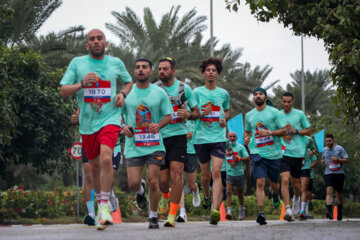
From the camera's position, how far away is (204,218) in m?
21.3

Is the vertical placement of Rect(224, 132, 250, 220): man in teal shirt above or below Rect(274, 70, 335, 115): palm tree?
below

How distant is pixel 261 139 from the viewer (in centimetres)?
1273

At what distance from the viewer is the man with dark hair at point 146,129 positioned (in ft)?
30.2

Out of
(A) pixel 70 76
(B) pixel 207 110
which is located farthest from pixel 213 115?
(A) pixel 70 76

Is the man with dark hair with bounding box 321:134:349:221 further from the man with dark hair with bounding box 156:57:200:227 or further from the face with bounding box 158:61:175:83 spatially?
the face with bounding box 158:61:175:83

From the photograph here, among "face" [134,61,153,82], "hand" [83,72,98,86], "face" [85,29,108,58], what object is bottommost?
"hand" [83,72,98,86]

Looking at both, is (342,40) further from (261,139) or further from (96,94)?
(96,94)

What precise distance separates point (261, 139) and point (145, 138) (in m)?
4.00

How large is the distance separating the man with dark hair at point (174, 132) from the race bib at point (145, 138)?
2.38 feet

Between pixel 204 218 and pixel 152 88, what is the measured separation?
1232 centimetres

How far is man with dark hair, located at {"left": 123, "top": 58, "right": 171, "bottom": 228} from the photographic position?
30.2ft

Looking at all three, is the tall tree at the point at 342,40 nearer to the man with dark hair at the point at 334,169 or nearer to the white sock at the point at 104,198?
the white sock at the point at 104,198

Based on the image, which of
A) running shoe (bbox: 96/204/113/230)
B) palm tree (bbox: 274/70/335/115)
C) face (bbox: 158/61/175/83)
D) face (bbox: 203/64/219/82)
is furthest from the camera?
palm tree (bbox: 274/70/335/115)

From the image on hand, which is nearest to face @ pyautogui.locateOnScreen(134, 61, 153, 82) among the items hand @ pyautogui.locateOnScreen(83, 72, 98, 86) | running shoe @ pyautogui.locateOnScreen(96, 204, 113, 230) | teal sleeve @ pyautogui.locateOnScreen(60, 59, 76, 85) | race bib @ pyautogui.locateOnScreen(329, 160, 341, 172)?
teal sleeve @ pyautogui.locateOnScreen(60, 59, 76, 85)
